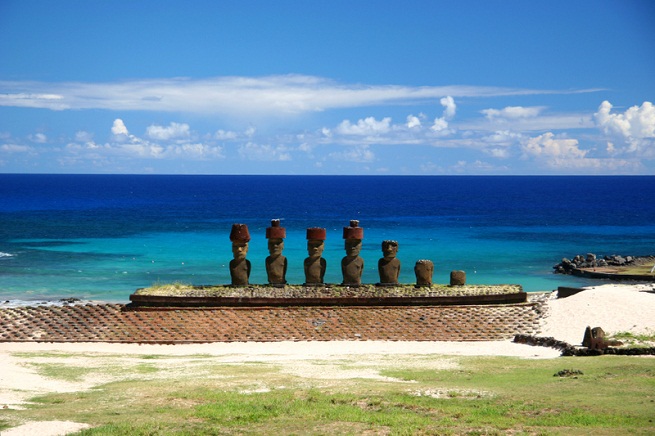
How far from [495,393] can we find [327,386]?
3451mm

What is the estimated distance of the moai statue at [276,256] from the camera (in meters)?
30.5

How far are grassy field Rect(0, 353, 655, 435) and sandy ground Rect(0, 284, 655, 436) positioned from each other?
7.5 inches

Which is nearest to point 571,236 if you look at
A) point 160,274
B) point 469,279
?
point 469,279

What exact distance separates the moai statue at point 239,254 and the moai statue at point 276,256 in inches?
30.0

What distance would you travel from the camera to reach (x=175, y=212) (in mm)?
→ 120062

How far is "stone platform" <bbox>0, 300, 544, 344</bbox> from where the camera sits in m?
26.7

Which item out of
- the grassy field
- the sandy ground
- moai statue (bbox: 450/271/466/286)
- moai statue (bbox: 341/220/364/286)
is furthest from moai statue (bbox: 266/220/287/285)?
the grassy field

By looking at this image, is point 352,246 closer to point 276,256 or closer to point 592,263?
point 276,256

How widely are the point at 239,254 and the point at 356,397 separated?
13914 mm

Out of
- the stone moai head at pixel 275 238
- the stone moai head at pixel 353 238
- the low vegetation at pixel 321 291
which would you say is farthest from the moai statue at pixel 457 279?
the stone moai head at pixel 275 238

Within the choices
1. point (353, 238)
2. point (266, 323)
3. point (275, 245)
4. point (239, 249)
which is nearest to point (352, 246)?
point (353, 238)

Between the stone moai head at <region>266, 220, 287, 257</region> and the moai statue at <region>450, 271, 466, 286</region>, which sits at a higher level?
the stone moai head at <region>266, 220, 287, 257</region>

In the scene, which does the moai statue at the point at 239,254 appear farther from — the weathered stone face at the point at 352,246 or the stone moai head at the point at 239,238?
the weathered stone face at the point at 352,246

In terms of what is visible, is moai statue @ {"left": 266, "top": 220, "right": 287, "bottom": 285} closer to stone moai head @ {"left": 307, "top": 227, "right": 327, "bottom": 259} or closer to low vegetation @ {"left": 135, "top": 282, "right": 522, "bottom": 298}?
low vegetation @ {"left": 135, "top": 282, "right": 522, "bottom": 298}
